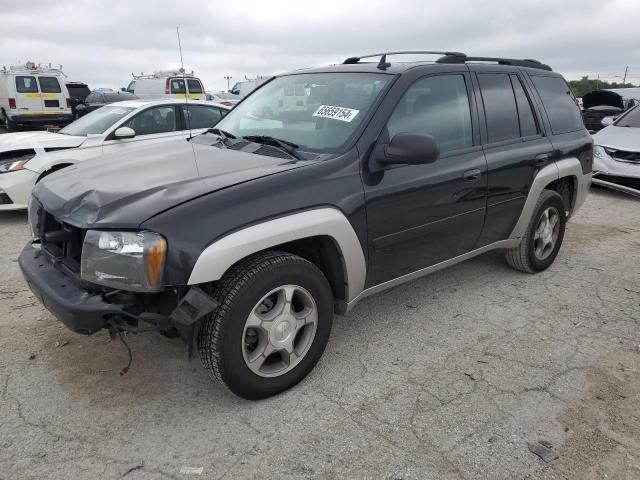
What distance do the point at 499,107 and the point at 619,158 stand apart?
5308mm

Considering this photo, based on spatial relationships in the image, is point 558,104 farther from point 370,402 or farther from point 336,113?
point 370,402

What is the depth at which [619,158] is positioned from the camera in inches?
313

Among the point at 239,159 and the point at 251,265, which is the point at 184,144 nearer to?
the point at 239,159

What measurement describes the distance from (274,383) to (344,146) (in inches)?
54.9

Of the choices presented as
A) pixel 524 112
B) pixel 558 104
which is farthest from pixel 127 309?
pixel 558 104

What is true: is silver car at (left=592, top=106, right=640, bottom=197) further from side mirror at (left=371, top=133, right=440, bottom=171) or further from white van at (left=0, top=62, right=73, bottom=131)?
white van at (left=0, top=62, right=73, bottom=131)

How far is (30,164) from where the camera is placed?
6.20 meters

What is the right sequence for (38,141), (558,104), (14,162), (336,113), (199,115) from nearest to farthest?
(336,113) < (558,104) < (14,162) < (38,141) < (199,115)

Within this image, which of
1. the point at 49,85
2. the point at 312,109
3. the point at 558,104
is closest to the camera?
the point at 312,109

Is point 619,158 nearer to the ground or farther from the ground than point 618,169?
farther from the ground

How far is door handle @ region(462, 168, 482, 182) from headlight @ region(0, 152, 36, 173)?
17.7 feet

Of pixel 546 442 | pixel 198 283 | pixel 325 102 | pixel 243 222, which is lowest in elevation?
pixel 546 442

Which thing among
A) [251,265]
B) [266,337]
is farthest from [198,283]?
[266,337]

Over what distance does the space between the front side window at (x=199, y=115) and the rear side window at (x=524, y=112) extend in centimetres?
478
